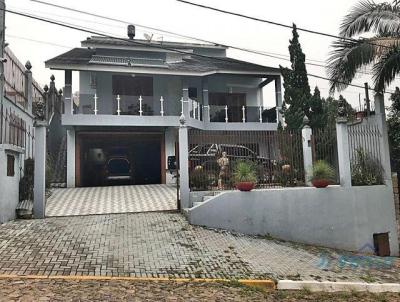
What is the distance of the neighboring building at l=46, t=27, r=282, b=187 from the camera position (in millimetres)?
16672

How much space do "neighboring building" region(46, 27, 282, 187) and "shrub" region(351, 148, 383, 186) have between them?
7640mm

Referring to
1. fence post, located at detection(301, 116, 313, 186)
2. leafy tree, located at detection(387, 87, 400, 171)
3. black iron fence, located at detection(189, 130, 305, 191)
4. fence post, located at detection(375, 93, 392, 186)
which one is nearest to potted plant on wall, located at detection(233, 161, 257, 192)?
black iron fence, located at detection(189, 130, 305, 191)

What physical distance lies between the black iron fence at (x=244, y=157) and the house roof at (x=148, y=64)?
6695mm

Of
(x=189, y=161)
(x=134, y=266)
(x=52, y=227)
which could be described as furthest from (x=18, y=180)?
(x=134, y=266)

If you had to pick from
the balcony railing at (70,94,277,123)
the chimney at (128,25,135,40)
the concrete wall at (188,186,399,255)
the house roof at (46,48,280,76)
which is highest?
the chimney at (128,25,135,40)

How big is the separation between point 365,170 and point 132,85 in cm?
1188

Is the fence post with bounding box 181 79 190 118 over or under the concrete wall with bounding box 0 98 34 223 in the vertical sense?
over

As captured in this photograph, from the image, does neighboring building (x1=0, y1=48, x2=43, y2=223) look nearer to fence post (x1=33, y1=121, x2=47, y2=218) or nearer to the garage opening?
fence post (x1=33, y1=121, x2=47, y2=218)

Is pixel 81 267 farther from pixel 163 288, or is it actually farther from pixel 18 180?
pixel 18 180

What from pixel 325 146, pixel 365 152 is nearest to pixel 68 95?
pixel 325 146

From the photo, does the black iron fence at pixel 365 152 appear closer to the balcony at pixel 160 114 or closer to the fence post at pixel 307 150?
the fence post at pixel 307 150

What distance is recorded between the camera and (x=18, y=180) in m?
10.0

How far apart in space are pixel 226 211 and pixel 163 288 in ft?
12.8

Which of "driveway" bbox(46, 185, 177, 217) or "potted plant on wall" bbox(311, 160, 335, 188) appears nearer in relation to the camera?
"potted plant on wall" bbox(311, 160, 335, 188)
